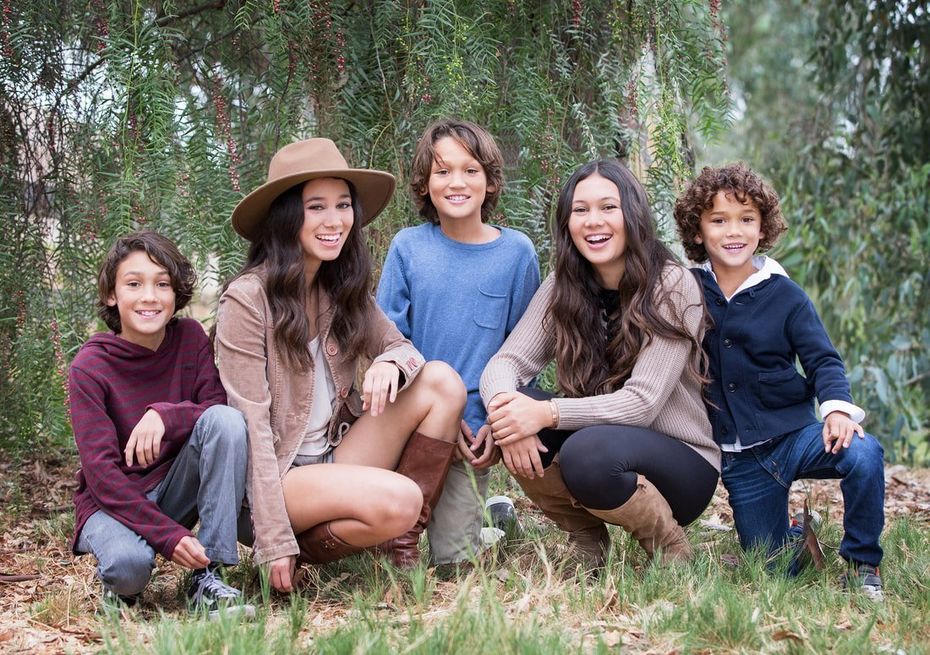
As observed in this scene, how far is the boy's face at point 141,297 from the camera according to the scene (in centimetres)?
254

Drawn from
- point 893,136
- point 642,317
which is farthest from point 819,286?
point 642,317

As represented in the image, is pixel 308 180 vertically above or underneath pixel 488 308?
above

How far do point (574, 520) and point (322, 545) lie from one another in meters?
0.69

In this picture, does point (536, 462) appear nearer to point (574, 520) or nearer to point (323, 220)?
point (574, 520)

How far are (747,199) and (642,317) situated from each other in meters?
0.44

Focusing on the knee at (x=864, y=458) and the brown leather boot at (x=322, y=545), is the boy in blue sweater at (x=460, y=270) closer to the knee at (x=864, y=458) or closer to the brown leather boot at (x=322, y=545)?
the brown leather boot at (x=322, y=545)

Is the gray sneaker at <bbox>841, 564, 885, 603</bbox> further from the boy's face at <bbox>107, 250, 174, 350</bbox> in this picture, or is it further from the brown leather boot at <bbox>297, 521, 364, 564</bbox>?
the boy's face at <bbox>107, 250, 174, 350</bbox>

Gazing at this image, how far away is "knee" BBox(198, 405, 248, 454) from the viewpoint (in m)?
2.38

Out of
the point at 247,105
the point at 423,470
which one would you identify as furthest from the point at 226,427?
the point at 247,105

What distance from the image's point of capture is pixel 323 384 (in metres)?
2.69

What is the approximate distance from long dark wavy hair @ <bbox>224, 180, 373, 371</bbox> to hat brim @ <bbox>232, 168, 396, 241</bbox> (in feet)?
0.09

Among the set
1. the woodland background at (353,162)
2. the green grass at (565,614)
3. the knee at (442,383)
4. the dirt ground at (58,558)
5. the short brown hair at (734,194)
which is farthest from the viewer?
the short brown hair at (734,194)

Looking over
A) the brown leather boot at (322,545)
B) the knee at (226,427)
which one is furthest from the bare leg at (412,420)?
the knee at (226,427)

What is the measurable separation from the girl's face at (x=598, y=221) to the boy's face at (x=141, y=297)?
3.46 feet
